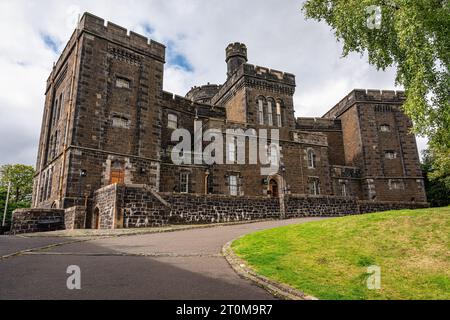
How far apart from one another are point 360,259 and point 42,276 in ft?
21.7

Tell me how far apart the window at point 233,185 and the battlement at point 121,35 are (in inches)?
449

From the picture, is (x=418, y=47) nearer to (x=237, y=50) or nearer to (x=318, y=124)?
(x=318, y=124)

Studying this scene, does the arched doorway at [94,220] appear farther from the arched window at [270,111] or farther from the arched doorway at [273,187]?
the arched window at [270,111]

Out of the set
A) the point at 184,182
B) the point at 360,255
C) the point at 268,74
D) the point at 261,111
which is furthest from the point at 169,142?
the point at 360,255

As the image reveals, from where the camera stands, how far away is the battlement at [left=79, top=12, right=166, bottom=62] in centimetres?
2342

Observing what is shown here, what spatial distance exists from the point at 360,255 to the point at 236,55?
32.9 metres

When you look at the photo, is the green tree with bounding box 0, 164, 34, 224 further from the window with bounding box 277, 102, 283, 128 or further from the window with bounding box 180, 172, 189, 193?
the window with bounding box 277, 102, 283, 128

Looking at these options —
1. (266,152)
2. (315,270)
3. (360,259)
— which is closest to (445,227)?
(360,259)

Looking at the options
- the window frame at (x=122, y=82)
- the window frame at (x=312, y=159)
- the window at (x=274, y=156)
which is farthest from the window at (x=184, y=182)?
the window frame at (x=312, y=159)

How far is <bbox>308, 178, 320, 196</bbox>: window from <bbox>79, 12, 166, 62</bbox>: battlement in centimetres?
1682

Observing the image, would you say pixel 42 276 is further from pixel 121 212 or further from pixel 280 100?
pixel 280 100

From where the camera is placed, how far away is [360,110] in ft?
112

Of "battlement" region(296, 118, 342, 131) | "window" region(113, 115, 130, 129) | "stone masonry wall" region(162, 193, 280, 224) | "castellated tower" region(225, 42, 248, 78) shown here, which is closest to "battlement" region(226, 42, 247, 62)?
"castellated tower" region(225, 42, 248, 78)

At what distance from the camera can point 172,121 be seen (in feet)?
94.3
